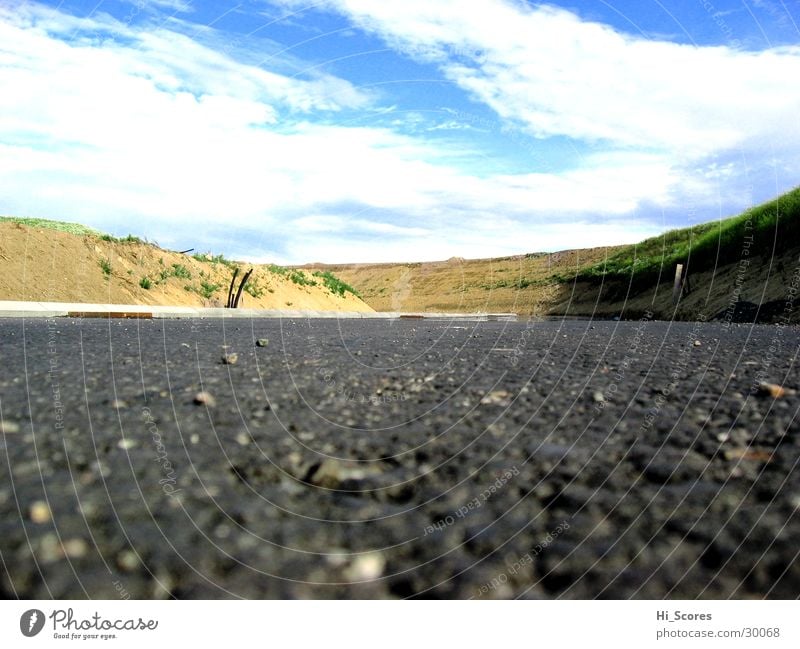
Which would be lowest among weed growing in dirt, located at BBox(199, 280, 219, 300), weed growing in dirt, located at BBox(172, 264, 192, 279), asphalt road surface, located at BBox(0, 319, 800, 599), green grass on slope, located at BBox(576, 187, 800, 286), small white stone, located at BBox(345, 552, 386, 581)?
small white stone, located at BBox(345, 552, 386, 581)

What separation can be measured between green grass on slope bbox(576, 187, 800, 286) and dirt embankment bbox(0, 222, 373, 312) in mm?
23815

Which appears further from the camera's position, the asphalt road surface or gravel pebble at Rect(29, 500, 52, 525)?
gravel pebble at Rect(29, 500, 52, 525)

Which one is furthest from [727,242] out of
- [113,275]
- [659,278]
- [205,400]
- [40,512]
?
[40,512]

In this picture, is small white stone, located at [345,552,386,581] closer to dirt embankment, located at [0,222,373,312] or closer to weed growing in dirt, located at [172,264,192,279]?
dirt embankment, located at [0,222,373,312]

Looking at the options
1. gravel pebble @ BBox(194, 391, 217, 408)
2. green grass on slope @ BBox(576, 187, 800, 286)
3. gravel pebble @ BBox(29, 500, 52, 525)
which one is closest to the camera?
gravel pebble @ BBox(29, 500, 52, 525)

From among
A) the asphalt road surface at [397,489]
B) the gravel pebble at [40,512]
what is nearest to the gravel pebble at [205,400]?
the asphalt road surface at [397,489]

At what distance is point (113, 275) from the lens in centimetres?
3244

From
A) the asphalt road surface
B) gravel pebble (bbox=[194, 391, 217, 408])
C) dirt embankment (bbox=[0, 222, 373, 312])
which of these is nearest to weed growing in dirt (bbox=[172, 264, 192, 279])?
dirt embankment (bbox=[0, 222, 373, 312])

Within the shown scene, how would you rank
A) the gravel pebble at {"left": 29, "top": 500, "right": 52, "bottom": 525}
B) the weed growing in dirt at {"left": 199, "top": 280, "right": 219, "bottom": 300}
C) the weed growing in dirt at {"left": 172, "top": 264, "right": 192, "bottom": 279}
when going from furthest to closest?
the weed growing in dirt at {"left": 172, "top": 264, "right": 192, "bottom": 279} < the weed growing in dirt at {"left": 199, "top": 280, "right": 219, "bottom": 300} < the gravel pebble at {"left": 29, "top": 500, "right": 52, "bottom": 525}

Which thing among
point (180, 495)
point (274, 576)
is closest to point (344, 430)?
point (180, 495)

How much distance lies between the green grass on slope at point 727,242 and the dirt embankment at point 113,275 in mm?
23815

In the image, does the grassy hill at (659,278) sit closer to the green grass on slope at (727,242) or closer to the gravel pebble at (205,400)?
the green grass on slope at (727,242)

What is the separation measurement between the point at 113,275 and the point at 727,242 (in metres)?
32.0

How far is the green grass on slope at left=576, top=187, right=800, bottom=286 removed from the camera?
27125mm
